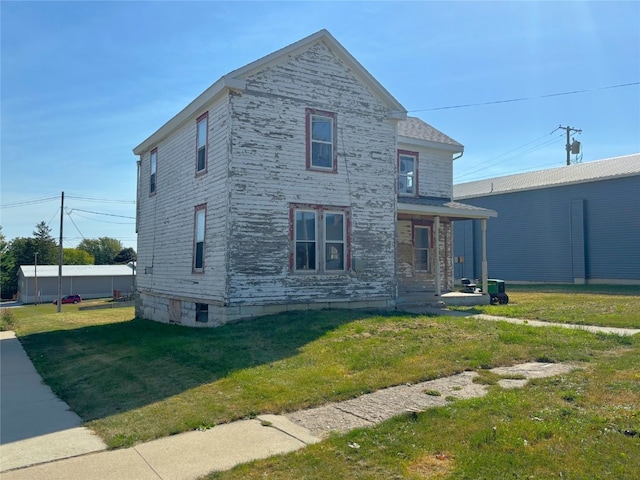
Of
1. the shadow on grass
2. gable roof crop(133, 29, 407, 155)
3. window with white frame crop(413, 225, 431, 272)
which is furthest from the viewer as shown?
window with white frame crop(413, 225, 431, 272)

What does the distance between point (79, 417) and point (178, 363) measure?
98.4 inches

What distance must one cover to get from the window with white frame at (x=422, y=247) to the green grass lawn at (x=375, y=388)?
669 cm

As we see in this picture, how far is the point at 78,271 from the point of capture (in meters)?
61.8

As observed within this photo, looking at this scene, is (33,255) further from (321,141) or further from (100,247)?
(321,141)

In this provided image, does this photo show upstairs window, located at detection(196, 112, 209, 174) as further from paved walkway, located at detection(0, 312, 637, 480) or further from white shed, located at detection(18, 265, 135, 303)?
→ white shed, located at detection(18, 265, 135, 303)

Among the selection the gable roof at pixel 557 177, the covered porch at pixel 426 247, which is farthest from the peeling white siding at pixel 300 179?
the gable roof at pixel 557 177

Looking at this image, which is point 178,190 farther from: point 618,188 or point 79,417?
point 618,188

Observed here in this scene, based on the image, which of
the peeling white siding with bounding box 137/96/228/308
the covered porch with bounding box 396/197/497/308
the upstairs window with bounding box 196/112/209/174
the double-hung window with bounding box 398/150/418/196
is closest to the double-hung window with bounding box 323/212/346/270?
the peeling white siding with bounding box 137/96/228/308

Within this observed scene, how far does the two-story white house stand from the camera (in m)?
13.6

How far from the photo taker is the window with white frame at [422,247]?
19734 millimetres

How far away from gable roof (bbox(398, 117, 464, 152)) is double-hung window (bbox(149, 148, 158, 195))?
28.7 ft

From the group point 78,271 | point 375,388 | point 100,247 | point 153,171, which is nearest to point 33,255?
point 78,271

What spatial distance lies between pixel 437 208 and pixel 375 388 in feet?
38.4

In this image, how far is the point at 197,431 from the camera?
5996 mm
